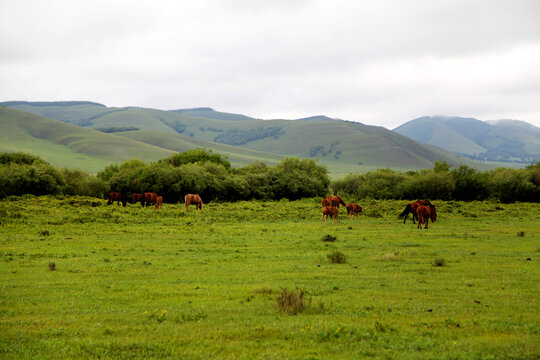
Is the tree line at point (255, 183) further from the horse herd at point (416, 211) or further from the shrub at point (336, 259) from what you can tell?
the shrub at point (336, 259)

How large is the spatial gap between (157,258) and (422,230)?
775 inches

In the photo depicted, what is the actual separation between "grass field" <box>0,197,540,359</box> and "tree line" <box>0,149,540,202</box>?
3273 centimetres

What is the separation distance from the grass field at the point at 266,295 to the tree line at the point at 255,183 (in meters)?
32.7

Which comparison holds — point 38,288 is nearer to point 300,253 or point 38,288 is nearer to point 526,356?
point 300,253

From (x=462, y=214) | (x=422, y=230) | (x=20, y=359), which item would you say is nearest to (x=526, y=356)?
(x=20, y=359)

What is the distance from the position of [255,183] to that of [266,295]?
5685cm

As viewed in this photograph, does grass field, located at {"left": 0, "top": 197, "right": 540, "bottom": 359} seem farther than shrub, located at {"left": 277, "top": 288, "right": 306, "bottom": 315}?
No

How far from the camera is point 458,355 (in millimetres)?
8555

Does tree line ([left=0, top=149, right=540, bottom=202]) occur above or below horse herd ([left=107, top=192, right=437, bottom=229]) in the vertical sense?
above

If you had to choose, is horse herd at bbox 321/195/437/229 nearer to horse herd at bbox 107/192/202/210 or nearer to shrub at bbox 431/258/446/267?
horse herd at bbox 107/192/202/210

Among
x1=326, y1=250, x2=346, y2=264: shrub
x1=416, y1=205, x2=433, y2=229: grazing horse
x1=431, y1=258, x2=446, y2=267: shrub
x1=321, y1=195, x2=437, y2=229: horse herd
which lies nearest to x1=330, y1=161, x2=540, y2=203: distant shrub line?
x1=321, y1=195, x2=437, y2=229: horse herd

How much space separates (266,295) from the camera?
13391mm

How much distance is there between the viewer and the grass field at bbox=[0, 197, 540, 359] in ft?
29.9

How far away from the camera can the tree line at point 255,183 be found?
60556 millimetres
